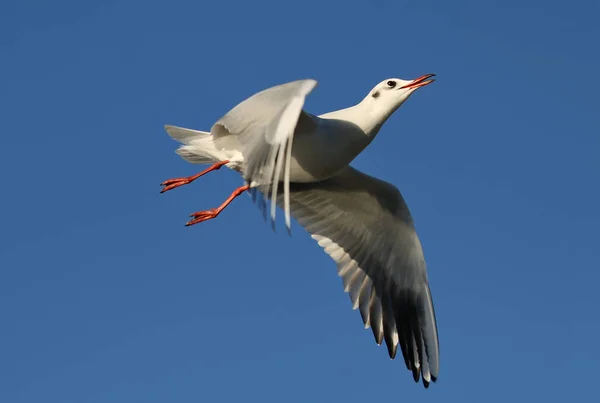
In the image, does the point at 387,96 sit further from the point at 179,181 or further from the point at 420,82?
the point at 179,181

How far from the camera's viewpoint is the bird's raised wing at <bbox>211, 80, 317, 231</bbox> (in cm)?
986

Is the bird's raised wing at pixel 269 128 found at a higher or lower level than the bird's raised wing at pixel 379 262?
higher

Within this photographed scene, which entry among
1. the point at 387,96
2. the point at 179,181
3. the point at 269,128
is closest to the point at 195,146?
the point at 179,181

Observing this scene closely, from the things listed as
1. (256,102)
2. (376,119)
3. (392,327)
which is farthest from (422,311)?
(256,102)

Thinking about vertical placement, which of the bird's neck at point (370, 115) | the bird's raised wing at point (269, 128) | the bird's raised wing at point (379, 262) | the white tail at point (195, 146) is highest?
the white tail at point (195, 146)

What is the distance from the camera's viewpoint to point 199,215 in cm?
1281

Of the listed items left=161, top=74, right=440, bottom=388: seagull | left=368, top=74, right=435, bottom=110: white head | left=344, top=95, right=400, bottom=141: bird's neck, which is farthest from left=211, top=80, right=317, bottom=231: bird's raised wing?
left=368, top=74, right=435, bottom=110: white head

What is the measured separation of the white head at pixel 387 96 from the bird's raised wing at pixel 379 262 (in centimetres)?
139

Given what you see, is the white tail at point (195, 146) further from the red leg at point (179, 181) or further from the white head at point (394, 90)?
the white head at point (394, 90)

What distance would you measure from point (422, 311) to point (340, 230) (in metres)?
1.39

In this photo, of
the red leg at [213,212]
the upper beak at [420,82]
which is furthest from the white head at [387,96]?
the red leg at [213,212]

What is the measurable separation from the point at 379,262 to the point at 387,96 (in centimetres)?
229

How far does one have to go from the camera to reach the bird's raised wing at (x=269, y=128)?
9.86m

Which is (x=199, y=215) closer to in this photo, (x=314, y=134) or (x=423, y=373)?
(x=314, y=134)
